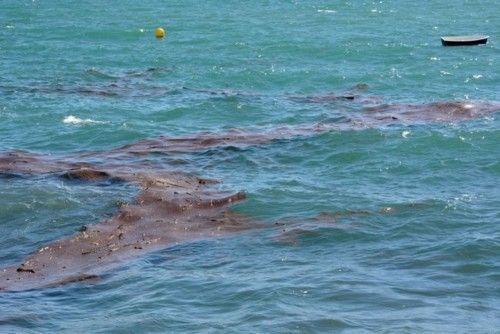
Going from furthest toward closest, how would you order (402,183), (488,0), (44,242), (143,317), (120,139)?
(488,0), (120,139), (402,183), (44,242), (143,317)

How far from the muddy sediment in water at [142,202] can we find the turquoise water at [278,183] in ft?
A: 1.10

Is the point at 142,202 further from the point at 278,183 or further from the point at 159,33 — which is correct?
the point at 159,33

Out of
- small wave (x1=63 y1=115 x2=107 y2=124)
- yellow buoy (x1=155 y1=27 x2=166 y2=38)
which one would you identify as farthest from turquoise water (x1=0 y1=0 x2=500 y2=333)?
yellow buoy (x1=155 y1=27 x2=166 y2=38)

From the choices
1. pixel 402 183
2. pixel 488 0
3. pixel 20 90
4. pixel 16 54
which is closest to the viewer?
pixel 402 183

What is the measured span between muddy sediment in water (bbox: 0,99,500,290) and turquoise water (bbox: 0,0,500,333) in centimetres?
33

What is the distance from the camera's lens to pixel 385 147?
17.8 m

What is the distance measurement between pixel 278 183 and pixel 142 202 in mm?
2412

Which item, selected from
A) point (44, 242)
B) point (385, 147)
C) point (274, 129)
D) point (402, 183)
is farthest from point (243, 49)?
point (44, 242)

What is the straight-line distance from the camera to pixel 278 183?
1573cm

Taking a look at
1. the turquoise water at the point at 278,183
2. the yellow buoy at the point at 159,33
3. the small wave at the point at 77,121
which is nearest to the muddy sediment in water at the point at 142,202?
the turquoise water at the point at 278,183

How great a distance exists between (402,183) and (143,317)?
656 centimetres

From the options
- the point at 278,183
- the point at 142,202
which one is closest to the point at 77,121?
the point at 278,183

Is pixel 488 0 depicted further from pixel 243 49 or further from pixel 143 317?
pixel 143 317

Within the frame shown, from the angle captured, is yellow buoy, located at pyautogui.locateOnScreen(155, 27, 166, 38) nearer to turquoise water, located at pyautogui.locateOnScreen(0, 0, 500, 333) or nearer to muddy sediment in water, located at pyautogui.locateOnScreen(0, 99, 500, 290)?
turquoise water, located at pyautogui.locateOnScreen(0, 0, 500, 333)
